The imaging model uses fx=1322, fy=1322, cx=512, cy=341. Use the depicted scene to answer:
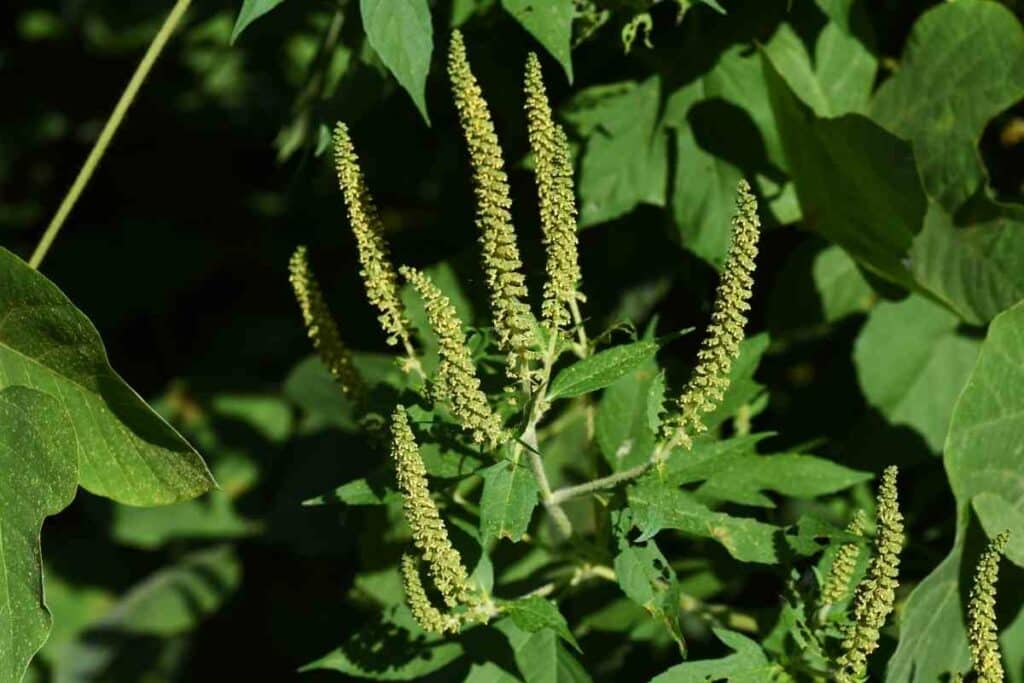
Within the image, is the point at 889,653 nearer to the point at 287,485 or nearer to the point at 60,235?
the point at 287,485

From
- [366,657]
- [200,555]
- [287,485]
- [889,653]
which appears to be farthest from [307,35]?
[889,653]

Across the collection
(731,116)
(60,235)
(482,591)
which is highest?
(731,116)

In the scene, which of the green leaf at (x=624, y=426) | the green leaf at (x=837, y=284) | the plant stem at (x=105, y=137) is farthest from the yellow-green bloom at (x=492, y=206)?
the green leaf at (x=837, y=284)

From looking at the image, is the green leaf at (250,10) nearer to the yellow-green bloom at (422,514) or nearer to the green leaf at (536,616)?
the yellow-green bloom at (422,514)

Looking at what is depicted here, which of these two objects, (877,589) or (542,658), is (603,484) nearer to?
(542,658)

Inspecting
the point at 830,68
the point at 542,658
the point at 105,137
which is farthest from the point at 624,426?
the point at 105,137

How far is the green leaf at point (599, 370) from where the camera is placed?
1.85 m

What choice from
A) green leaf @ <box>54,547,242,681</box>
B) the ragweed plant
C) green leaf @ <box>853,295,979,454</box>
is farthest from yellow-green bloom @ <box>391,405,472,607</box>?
green leaf @ <box>54,547,242,681</box>

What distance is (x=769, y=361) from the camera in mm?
3068

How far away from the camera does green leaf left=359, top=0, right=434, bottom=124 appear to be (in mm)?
2047

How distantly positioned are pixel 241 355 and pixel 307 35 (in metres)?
0.99

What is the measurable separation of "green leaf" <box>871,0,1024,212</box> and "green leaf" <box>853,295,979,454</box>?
14.1 inches

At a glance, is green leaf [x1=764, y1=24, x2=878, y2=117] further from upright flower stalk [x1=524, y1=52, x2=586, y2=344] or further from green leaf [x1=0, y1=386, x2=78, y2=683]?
green leaf [x1=0, y1=386, x2=78, y2=683]

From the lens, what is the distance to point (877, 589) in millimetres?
1725
